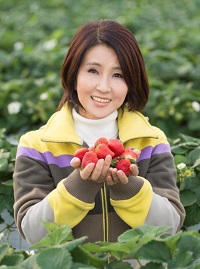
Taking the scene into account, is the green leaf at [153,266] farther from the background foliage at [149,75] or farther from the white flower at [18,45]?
the white flower at [18,45]

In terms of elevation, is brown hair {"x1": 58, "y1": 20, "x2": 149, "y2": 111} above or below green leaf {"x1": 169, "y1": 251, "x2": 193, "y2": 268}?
above

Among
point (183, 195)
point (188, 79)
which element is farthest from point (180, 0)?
point (183, 195)

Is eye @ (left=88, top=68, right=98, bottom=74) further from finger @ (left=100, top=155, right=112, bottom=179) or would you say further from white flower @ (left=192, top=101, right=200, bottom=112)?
white flower @ (left=192, top=101, right=200, bottom=112)

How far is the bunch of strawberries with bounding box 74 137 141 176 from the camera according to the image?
2.72 m

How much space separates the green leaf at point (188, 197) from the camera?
3724mm

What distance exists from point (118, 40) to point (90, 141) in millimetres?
368

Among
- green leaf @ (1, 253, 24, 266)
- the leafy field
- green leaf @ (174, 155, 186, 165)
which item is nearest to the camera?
green leaf @ (1, 253, 24, 266)

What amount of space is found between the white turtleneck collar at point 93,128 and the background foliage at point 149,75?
657 millimetres

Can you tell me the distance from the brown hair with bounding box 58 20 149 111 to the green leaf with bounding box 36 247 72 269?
0.94 metres

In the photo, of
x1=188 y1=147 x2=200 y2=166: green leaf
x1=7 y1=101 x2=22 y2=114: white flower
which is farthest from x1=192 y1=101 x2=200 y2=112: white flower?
x1=188 y1=147 x2=200 y2=166: green leaf

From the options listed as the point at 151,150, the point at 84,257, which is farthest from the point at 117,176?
the point at 151,150

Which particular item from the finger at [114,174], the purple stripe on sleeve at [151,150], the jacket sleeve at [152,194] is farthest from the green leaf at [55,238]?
the purple stripe on sleeve at [151,150]

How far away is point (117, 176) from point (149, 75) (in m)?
4.38

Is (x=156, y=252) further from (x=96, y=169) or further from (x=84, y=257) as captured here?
(x=96, y=169)
